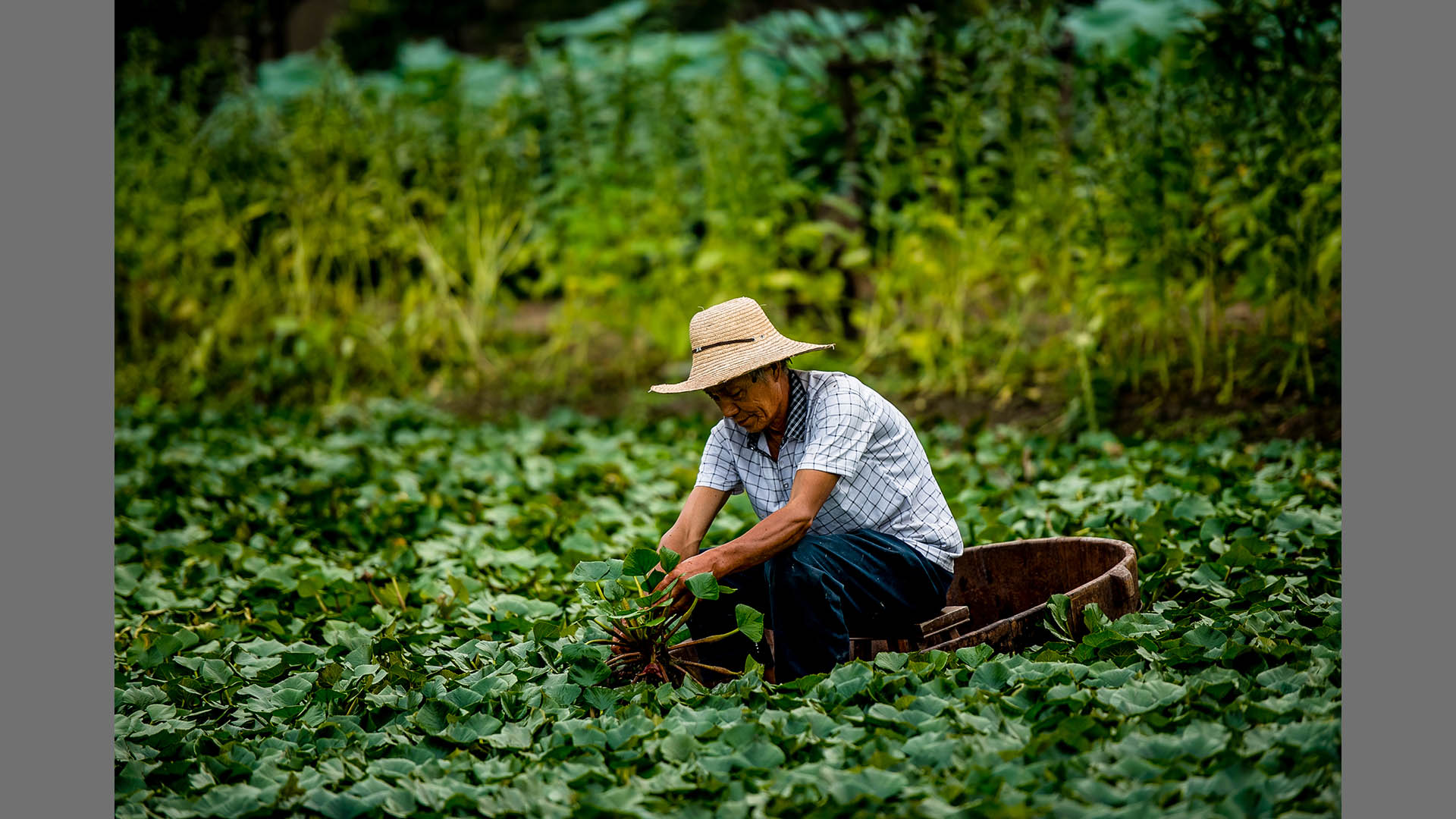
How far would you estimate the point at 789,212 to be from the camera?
6945mm

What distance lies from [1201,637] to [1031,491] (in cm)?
140

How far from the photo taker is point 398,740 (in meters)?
2.29

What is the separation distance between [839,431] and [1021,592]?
720mm

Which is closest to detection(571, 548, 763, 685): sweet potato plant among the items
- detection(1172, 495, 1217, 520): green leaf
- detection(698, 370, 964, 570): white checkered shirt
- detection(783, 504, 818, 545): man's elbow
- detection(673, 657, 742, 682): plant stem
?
detection(673, 657, 742, 682): plant stem

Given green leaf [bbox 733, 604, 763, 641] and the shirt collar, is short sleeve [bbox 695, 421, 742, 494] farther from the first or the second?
green leaf [bbox 733, 604, 763, 641]

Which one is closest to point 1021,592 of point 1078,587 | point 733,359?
point 1078,587

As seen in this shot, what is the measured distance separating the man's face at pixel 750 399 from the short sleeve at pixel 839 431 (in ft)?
0.29

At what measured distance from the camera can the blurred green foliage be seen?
15.3 feet

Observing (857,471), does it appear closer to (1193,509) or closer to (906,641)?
(906,641)

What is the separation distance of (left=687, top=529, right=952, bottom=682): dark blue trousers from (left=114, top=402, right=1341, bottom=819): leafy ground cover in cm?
12

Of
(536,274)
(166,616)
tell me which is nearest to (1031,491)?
(166,616)

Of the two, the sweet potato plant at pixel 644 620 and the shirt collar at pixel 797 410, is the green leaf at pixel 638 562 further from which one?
the shirt collar at pixel 797 410

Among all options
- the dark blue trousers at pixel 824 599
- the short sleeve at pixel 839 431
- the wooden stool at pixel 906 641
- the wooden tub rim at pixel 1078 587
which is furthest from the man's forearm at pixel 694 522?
the wooden tub rim at pixel 1078 587

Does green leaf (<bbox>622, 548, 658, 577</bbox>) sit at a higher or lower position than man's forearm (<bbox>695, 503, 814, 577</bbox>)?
lower
